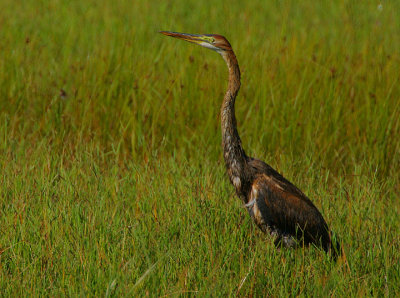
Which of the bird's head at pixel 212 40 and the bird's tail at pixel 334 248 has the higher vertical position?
the bird's head at pixel 212 40

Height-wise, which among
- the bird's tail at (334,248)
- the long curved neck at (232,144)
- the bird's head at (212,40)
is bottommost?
the bird's tail at (334,248)

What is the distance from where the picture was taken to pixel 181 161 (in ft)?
18.5

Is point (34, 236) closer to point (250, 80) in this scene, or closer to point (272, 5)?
point (250, 80)

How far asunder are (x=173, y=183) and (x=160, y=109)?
1.28 m

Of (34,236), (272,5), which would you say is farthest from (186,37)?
(272,5)

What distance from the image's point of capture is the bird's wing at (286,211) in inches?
171

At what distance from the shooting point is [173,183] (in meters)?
4.95

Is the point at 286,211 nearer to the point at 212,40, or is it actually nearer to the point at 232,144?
the point at 232,144

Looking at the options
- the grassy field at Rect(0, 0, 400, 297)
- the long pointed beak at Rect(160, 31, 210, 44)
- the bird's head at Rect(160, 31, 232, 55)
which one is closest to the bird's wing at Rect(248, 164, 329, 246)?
the grassy field at Rect(0, 0, 400, 297)

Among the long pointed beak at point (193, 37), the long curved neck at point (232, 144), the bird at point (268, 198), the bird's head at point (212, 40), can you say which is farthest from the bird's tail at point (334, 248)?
the long pointed beak at point (193, 37)

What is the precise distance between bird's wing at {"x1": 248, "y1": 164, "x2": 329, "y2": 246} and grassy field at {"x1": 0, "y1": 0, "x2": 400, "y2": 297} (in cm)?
14

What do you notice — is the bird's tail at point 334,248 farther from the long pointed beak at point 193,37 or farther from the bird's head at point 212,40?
the long pointed beak at point 193,37

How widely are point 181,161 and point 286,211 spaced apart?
147 cm

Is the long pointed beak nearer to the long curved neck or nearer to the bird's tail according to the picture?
the long curved neck
